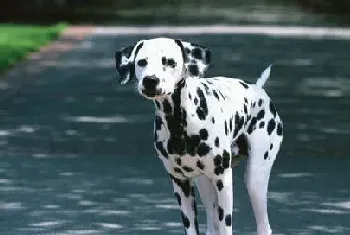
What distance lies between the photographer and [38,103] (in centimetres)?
1786

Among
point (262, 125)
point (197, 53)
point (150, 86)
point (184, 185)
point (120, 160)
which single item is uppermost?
point (197, 53)

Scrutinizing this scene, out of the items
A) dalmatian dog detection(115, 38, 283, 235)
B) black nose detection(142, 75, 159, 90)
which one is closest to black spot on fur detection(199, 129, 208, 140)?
dalmatian dog detection(115, 38, 283, 235)

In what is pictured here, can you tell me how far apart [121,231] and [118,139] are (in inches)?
→ 212

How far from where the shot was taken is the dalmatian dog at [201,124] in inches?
257

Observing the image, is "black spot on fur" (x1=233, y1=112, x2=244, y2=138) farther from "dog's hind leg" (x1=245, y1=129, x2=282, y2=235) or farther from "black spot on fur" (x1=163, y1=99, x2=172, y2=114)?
"black spot on fur" (x1=163, y1=99, x2=172, y2=114)

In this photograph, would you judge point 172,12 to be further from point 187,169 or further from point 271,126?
point 187,169

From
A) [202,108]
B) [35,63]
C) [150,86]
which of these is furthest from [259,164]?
[35,63]

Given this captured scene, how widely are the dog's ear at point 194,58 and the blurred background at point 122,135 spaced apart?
2.25m

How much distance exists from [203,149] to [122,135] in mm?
7620

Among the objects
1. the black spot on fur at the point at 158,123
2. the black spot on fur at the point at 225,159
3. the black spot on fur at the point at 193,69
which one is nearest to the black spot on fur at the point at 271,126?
the black spot on fur at the point at 225,159

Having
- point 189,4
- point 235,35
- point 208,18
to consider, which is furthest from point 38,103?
point 189,4

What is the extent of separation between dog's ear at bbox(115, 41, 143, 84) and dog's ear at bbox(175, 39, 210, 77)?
241mm

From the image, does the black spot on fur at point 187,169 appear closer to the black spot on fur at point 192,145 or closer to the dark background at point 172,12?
the black spot on fur at point 192,145

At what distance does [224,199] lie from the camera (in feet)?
23.0
